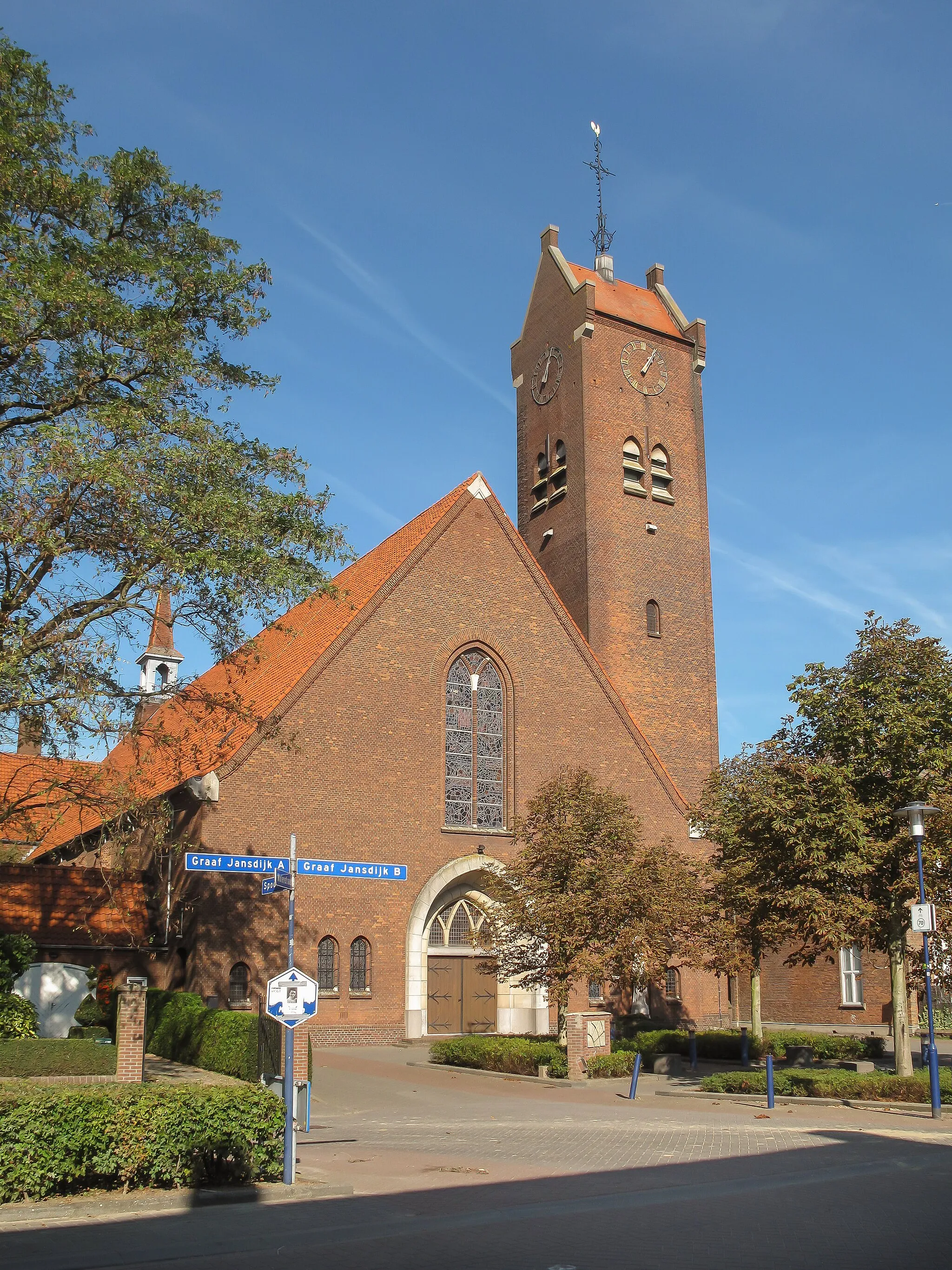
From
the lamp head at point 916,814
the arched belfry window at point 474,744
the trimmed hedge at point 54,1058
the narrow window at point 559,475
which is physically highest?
the narrow window at point 559,475

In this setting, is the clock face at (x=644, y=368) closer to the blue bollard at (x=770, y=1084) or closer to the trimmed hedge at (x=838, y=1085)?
the trimmed hedge at (x=838, y=1085)

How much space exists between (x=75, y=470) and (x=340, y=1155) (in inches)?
356

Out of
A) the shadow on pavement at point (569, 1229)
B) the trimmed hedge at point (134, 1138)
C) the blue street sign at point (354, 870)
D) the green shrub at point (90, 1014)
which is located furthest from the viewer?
the green shrub at point (90, 1014)

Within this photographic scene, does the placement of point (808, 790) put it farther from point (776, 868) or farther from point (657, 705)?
point (657, 705)

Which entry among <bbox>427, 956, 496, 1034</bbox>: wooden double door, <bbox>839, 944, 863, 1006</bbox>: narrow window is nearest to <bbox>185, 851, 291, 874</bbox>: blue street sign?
<bbox>427, 956, 496, 1034</bbox>: wooden double door

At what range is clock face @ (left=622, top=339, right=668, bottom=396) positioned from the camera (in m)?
41.4

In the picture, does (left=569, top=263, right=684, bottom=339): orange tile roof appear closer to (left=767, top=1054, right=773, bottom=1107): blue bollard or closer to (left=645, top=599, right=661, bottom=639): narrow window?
(left=645, top=599, right=661, bottom=639): narrow window

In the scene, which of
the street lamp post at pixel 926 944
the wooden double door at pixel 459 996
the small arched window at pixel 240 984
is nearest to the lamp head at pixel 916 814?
the street lamp post at pixel 926 944

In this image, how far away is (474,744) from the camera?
3278 centimetres

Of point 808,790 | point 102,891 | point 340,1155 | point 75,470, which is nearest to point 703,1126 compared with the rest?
point 340,1155

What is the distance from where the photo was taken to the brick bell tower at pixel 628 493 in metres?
38.8

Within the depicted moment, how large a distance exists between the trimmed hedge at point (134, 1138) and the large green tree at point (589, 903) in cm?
1231

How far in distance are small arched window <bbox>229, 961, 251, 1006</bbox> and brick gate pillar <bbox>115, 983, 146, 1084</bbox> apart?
985 centimetres

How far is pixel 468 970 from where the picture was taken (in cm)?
3191
